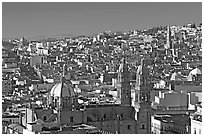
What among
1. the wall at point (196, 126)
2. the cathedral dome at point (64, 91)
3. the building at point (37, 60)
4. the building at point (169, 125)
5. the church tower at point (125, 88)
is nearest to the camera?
the wall at point (196, 126)

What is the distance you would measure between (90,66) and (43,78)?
4.09 meters

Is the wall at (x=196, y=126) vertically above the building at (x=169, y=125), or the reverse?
the wall at (x=196, y=126)

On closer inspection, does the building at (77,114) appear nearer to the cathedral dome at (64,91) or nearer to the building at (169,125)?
the cathedral dome at (64,91)

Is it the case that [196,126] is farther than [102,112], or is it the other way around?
[102,112]

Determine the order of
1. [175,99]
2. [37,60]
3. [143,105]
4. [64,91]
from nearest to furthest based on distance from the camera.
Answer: [64,91]
[143,105]
[175,99]
[37,60]

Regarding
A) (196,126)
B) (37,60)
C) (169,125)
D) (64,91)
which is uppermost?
(37,60)

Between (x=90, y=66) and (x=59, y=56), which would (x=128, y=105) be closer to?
(x=90, y=66)

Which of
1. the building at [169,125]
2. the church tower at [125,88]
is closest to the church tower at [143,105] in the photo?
the building at [169,125]

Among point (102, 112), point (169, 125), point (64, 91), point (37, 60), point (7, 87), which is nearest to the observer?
point (64, 91)

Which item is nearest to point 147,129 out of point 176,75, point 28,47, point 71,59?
point 176,75

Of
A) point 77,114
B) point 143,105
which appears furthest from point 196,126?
point 77,114

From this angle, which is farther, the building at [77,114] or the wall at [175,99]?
the wall at [175,99]

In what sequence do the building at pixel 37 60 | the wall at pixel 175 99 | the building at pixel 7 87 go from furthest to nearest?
the building at pixel 37 60 → the building at pixel 7 87 → the wall at pixel 175 99

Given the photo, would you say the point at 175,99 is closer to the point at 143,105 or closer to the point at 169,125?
the point at 169,125
